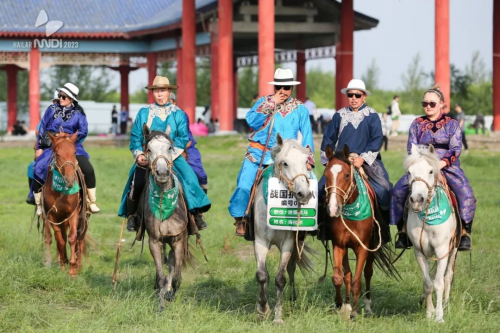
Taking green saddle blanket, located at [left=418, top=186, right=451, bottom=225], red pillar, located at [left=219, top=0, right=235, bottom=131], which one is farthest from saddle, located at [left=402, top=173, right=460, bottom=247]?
red pillar, located at [left=219, top=0, right=235, bottom=131]

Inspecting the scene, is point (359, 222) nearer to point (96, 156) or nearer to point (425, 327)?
point (425, 327)

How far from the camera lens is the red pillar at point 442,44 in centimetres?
2716

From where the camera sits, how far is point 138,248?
13320mm

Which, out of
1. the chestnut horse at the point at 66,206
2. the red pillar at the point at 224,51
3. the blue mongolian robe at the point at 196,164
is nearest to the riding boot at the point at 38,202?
the chestnut horse at the point at 66,206

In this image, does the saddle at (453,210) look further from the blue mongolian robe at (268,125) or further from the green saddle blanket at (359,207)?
the blue mongolian robe at (268,125)

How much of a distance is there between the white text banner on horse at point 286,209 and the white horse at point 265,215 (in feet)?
0.31

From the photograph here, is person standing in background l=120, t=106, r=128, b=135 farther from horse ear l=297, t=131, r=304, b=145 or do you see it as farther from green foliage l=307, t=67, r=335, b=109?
horse ear l=297, t=131, r=304, b=145

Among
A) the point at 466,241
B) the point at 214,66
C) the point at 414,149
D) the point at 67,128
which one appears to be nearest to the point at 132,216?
the point at 67,128

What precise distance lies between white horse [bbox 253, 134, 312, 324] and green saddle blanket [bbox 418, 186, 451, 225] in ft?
3.81

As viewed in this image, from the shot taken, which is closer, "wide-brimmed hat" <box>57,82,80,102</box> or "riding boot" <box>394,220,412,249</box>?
"riding boot" <box>394,220,412,249</box>

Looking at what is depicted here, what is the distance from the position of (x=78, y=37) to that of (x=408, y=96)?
4016cm

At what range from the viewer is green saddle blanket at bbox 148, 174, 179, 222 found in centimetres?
888

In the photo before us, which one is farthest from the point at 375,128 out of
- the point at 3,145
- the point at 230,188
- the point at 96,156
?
the point at 3,145

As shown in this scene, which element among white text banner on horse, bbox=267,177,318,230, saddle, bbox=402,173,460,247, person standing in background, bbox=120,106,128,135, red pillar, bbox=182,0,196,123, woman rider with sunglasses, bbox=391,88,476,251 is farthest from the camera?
person standing in background, bbox=120,106,128,135
